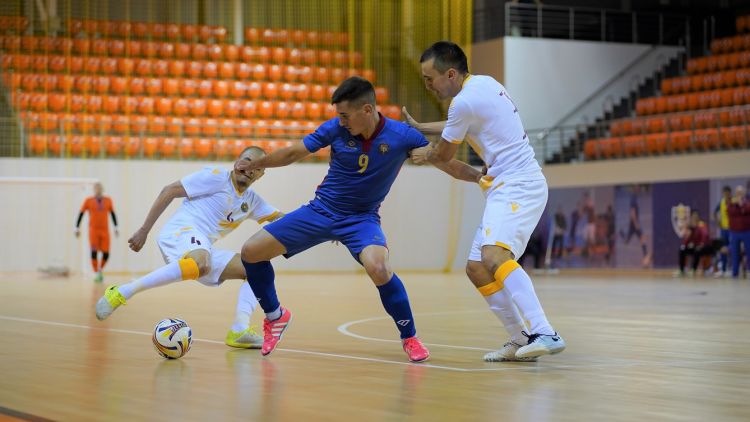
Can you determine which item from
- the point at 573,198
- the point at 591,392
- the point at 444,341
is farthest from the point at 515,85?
the point at 591,392

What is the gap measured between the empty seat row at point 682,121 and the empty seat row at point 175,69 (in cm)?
624

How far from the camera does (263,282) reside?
24.4 ft

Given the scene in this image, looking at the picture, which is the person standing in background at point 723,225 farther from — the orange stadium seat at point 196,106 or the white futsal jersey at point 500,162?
the white futsal jersey at point 500,162

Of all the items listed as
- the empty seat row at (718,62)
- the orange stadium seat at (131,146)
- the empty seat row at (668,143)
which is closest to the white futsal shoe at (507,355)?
the empty seat row at (668,143)

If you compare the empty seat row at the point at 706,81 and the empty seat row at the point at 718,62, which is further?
the empty seat row at the point at 718,62

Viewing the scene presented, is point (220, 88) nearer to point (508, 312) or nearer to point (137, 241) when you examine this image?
point (137, 241)

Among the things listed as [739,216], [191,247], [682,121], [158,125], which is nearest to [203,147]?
[158,125]

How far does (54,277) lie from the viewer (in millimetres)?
22703

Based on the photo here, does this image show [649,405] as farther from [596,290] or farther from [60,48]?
[60,48]

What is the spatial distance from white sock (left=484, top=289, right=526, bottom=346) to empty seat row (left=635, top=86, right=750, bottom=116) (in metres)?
19.4

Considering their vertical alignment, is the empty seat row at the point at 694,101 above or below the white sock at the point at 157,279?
above

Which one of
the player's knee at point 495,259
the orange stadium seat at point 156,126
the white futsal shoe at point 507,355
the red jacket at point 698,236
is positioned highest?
the orange stadium seat at point 156,126

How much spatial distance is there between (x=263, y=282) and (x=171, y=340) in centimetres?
78

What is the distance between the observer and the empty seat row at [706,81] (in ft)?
85.0
